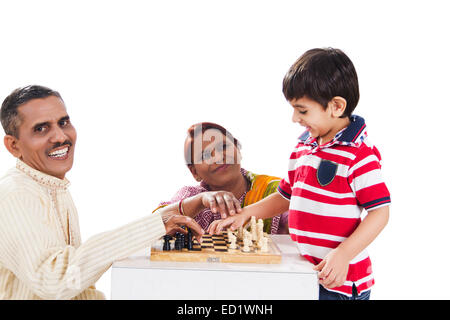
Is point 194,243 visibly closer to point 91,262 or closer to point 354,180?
point 91,262

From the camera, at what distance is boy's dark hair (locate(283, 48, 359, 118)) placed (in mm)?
1522

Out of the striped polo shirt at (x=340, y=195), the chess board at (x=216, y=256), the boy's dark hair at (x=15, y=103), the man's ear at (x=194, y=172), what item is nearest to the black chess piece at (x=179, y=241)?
the chess board at (x=216, y=256)

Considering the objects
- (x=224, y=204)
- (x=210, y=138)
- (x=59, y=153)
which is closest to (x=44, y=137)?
(x=59, y=153)

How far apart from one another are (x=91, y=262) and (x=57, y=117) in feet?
1.73

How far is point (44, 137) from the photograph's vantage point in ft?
5.21

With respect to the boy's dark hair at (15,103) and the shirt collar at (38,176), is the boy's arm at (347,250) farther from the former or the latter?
the boy's dark hair at (15,103)

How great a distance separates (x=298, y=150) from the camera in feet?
5.77

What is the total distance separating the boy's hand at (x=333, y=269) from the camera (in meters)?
1.41

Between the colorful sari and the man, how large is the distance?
60cm

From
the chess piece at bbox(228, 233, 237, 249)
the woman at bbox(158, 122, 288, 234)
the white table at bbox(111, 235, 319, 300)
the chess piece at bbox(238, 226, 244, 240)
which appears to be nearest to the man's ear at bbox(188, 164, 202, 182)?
the woman at bbox(158, 122, 288, 234)

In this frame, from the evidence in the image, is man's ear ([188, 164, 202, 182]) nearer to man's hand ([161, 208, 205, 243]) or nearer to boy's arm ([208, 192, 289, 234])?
boy's arm ([208, 192, 289, 234])

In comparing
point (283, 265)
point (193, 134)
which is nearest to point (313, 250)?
point (283, 265)

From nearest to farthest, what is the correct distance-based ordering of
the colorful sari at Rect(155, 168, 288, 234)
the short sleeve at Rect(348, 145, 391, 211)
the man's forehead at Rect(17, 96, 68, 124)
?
the short sleeve at Rect(348, 145, 391, 211) < the man's forehead at Rect(17, 96, 68, 124) < the colorful sari at Rect(155, 168, 288, 234)
